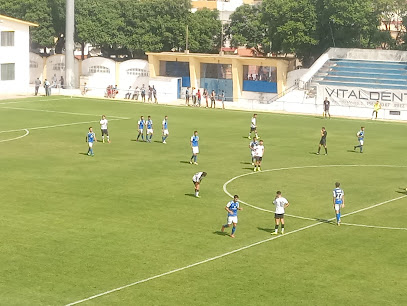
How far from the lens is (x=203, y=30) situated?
112m

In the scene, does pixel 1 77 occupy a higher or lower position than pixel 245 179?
higher

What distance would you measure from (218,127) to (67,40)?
38.2m

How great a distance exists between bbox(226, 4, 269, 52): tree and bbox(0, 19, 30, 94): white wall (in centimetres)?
2737

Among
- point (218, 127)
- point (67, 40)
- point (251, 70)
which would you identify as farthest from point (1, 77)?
point (218, 127)

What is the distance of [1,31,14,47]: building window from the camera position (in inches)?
3885

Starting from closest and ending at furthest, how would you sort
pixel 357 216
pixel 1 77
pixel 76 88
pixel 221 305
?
1. pixel 221 305
2. pixel 357 216
3. pixel 1 77
4. pixel 76 88

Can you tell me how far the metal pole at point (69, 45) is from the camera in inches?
4099

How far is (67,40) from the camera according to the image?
105m

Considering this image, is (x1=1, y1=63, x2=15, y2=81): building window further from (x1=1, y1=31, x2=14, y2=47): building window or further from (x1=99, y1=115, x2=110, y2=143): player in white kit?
(x1=99, y1=115, x2=110, y2=143): player in white kit

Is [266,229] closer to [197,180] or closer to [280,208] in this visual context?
[280,208]

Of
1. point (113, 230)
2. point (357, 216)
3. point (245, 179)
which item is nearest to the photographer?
point (113, 230)

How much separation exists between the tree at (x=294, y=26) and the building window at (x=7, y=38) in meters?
31.3

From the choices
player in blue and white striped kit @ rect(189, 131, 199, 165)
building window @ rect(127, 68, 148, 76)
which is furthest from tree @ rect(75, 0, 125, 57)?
player in blue and white striped kit @ rect(189, 131, 199, 165)

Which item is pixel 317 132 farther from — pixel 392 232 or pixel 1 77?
pixel 1 77
